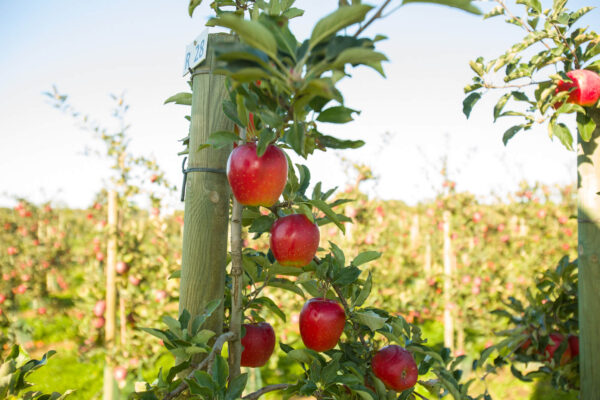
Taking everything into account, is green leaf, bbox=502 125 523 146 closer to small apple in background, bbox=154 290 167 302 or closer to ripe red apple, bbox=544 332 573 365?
ripe red apple, bbox=544 332 573 365

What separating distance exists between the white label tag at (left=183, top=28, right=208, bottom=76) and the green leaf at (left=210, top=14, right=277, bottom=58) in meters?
0.40

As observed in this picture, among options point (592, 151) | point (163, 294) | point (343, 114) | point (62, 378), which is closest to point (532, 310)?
point (592, 151)

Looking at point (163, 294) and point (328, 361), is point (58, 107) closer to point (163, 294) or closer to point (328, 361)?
point (163, 294)

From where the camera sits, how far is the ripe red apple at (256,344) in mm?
947

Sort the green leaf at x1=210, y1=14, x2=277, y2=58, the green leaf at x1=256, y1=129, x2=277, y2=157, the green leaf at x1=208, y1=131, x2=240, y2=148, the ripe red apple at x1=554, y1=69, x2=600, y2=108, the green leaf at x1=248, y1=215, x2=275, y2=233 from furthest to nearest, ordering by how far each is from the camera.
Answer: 1. the ripe red apple at x1=554, y1=69, x2=600, y2=108
2. the green leaf at x1=248, y1=215, x2=275, y2=233
3. the green leaf at x1=208, y1=131, x2=240, y2=148
4. the green leaf at x1=256, y1=129, x2=277, y2=157
5. the green leaf at x1=210, y1=14, x2=277, y2=58

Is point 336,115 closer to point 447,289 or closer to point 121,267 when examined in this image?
point 121,267

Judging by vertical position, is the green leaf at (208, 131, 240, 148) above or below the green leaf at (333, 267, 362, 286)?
above

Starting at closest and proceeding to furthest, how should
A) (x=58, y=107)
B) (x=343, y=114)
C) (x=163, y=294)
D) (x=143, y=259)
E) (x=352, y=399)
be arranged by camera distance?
1. (x=343, y=114)
2. (x=352, y=399)
3. (x=163, y=294)
4. (x=143, y=259)
5. (x=58, y=107)

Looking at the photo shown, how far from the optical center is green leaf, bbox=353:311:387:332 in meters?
0.82

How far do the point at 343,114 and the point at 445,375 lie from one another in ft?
2.12

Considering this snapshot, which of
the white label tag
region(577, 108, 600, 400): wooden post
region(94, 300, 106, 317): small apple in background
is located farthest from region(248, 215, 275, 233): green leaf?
region(94, 300, 106, 317): small apple in background

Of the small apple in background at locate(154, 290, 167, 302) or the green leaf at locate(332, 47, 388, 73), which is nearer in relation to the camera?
the green leaf at locate(332, 47, 388, 73)

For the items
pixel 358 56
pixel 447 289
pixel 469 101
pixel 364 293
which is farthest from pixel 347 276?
pixel 447 289

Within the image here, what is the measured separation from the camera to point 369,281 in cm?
92
